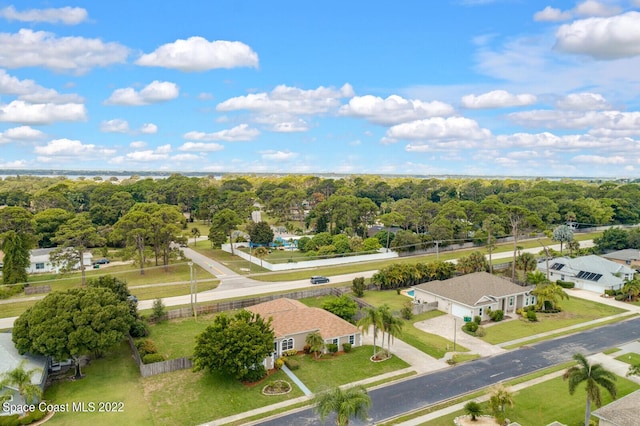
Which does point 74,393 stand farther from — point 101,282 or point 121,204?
point 121,204

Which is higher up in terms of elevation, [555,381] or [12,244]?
[12,244]

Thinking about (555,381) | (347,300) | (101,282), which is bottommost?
(555,381)

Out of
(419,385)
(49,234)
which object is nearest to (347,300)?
(419,385)

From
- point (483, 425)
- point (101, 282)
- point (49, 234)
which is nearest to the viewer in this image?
point (483, 425)

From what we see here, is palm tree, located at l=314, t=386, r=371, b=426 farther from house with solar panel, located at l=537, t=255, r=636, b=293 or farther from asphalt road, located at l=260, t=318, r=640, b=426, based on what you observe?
house with solar panel, located at l=537, t=255, r=636, b=293

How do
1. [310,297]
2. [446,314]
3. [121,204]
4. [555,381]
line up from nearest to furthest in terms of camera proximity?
[555,381]
[446,314]
[310,297]
[121,204]

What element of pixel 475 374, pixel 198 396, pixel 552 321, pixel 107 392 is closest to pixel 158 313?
pixel 107 392

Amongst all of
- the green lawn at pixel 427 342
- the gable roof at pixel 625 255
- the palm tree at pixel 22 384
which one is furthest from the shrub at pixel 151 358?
the gable roof at pixel 625 255
